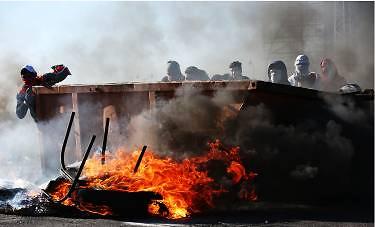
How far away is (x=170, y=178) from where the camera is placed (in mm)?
7242

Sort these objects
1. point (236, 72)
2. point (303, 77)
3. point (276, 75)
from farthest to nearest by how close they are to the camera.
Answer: point (236, 72)
point (303, 77)
point (276, 75)

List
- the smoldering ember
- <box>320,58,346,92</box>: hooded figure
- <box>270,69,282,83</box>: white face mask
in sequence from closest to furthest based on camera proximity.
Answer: the smoldering ember, <box>270,69,282,83</box>: white face mask, <box>320,58,346,92</box>: hooded figure

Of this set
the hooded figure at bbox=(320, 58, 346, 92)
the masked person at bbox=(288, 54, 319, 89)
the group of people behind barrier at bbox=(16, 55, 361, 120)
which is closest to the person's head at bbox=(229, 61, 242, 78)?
the group of people behind barrier at bbox=(16, 55, 361, 120)

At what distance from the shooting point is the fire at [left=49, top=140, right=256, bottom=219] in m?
7.10

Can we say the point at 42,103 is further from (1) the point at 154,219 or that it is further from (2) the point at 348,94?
(2) the point at 348,94

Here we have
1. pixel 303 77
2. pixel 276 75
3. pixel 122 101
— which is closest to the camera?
pixel 122 101

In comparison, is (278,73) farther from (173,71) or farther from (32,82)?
(32,82)

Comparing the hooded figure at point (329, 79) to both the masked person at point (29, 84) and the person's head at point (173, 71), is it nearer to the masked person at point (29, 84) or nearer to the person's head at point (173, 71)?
the person's head at point (173, 71)

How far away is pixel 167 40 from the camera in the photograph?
1834 centimetres

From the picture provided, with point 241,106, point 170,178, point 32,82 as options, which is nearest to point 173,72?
point 32,82

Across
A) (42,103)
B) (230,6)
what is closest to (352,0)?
(230,6)

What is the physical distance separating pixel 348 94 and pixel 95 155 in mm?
3311

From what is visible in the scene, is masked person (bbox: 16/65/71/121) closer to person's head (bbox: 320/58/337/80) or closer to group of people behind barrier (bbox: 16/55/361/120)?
group of people behind barrier (bbox: 16/55/361/120)

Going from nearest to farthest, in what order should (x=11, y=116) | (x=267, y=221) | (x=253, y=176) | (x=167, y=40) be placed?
(x=267, y=221) < (x=253, y=176) < (x=11, y=116) < (x=167, y=40)
